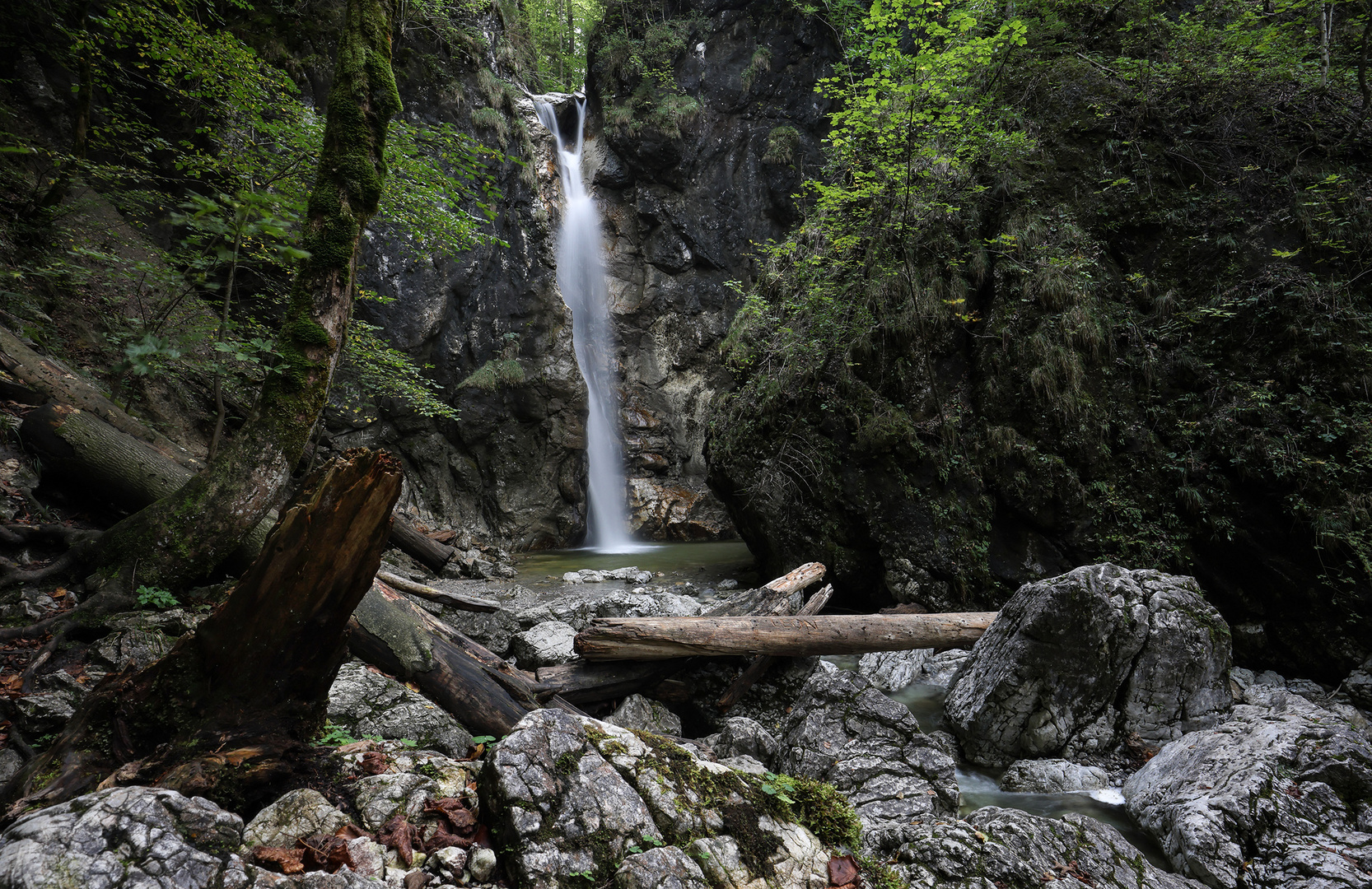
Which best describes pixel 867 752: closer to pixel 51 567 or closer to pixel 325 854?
pixel 325 854

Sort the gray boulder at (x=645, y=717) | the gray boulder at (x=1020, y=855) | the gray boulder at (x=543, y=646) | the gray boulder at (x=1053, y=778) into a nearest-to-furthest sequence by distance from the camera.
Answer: the gray boulder at (x=1020, y=855)
the gray boulder at (x=1053, y=778)
the gray boulder at (x=645, y=717)
the gray boulder at (x=543, y=646)

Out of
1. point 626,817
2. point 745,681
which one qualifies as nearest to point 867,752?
point 745,681

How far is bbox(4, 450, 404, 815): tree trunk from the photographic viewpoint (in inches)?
79.9

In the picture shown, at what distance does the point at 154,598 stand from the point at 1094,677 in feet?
23.8

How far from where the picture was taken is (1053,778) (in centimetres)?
452

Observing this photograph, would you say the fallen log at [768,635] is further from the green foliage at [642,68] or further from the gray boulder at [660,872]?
the green foliage at [642,68]

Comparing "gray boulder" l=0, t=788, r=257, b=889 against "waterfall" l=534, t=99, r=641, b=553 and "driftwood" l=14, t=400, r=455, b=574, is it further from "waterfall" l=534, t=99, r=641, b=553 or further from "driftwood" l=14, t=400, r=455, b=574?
"waterfall" l=534, t=99, r=641, b=553

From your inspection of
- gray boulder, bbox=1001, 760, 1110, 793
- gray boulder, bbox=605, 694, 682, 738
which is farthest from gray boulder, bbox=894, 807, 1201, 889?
gray boulder, bbox=605, 694, 682, 738

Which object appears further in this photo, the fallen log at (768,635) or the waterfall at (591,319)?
the waterfall at (591,319)

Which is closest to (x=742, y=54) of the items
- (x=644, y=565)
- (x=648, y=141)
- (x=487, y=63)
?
(x=648, y=141)

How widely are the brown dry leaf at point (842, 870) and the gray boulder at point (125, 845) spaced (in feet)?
6.16

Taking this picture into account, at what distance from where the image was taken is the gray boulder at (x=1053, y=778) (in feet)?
14.7

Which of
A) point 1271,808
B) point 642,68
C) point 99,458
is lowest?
point 1271,808

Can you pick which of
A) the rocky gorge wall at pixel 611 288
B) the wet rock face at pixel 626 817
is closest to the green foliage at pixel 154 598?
the wet rock face at pixel 626 817
